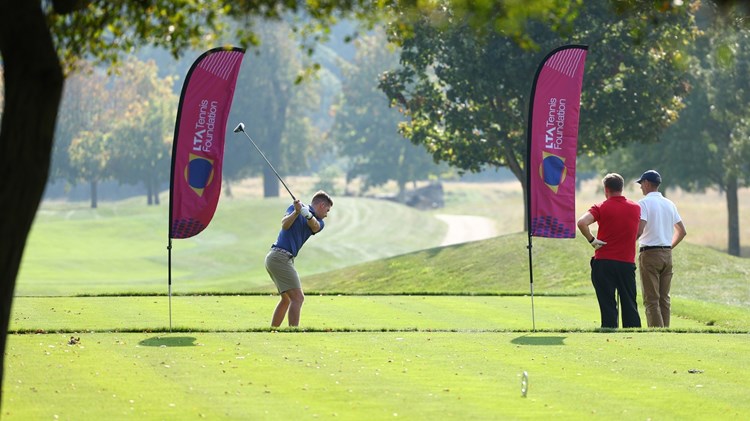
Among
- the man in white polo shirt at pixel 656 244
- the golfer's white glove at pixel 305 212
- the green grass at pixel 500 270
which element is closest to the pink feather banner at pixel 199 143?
the golfer's white glove at pixel 305 212

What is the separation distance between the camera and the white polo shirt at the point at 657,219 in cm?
1827

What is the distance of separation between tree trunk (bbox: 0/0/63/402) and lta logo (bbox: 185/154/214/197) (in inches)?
388

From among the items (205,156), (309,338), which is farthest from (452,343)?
(205,156)

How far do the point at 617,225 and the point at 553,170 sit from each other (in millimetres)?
1748

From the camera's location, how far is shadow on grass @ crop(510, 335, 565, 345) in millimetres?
15711

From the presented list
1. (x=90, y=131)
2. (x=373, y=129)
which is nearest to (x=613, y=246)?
(x=90, y=131)

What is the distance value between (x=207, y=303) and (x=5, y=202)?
43.9 feet

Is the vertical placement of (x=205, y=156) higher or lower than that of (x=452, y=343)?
higher

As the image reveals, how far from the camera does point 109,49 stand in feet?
35.7

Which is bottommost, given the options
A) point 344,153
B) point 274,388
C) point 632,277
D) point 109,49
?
point 274,388

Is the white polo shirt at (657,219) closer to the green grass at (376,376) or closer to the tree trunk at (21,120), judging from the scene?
the green grass at (376,376)

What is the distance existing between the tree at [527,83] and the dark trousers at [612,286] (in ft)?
82.7

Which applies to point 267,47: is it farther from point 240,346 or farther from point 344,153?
point 240,346

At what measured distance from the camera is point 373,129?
411 ft
